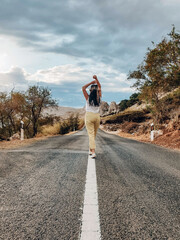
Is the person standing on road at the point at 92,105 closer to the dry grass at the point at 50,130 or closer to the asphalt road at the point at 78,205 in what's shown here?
the asphalt road at the point at 78,205

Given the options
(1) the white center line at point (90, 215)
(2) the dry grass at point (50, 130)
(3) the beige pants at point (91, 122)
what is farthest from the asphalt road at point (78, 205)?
(2) the dry grass at point (50, 130)

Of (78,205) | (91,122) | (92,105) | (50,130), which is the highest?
(92,105)

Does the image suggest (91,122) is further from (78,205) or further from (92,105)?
(78,205)

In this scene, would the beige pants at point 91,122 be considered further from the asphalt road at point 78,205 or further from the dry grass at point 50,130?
the dry grass at point 50,130

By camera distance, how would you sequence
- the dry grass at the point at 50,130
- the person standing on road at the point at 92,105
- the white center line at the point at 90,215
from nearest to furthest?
the white center line at the point at 90,215, the person standing on road at the point at 92,105, the dry grass at the point at 50,130

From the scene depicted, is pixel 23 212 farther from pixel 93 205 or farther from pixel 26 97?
pixel 26 97

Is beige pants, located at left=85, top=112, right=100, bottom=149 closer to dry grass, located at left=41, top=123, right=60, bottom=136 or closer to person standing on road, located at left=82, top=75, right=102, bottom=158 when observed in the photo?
person standing on road, located at left=82, top=75, right=102, bottom=158

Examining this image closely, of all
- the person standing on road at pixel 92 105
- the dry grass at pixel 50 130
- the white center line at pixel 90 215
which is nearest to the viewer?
the white center line at pixel 90 215

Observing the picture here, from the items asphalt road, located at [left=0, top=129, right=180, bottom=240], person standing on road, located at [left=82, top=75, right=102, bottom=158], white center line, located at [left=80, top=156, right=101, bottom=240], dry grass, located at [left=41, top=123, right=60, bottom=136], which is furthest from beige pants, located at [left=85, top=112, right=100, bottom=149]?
dry grass, located at [left=41, top=123, right=60, bottom=136]

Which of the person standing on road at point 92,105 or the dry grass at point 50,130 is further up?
the person standing on road at point 92,105

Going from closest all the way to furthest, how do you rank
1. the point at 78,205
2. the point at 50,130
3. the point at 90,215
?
the point at 90,215
the point at 78,205
the point at 50,130

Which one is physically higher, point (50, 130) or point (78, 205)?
point (78, 205)

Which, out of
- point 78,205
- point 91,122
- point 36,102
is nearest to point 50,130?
point 36,102

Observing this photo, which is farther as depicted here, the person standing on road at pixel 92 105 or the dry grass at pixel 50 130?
the dry grass at pixel 50 130
